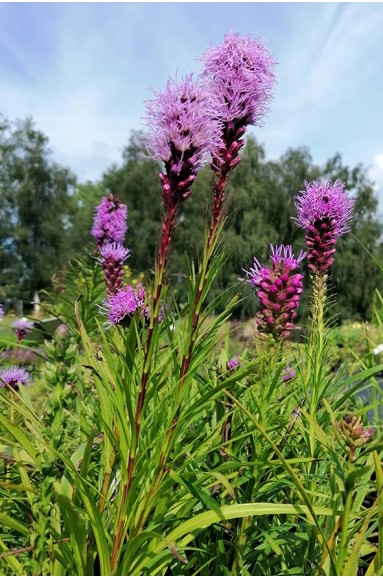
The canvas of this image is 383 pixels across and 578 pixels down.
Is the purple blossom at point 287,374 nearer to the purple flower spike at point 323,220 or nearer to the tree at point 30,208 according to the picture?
the purple flower spike at point 323,220

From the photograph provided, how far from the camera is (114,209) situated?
14.8 ft

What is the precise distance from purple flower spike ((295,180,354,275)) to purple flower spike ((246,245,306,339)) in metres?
0.08

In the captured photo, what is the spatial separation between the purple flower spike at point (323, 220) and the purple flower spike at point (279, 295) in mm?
75

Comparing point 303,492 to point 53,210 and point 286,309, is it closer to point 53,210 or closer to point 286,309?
point 286,309

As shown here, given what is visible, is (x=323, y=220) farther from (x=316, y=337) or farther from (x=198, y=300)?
(x=198, y=300)

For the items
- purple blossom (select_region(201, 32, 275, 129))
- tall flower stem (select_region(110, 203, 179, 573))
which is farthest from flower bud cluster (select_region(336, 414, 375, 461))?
purple blossom (select_region(201, 32, 275, 129))

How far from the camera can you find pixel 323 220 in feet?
6.54

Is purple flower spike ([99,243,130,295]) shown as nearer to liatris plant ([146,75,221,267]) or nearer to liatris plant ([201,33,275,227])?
liatris plant ([201,33,275,227])

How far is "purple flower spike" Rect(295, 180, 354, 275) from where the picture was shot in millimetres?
1950

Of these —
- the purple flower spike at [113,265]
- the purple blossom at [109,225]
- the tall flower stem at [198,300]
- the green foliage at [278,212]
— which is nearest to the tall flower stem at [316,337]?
the tall flower stem at [198,300]

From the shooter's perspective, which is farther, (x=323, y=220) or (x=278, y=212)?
(x=278, y=212)

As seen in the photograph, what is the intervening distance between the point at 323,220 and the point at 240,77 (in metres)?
0.66

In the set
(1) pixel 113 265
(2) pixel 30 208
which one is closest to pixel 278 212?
(2) pixel 30 208

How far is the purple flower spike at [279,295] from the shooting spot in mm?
1995
